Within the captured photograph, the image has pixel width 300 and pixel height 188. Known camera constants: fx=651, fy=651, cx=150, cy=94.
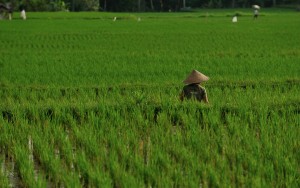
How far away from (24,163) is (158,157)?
1027mm

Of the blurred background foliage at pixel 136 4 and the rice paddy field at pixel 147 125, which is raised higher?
the rice paddy field at pixel 147 125

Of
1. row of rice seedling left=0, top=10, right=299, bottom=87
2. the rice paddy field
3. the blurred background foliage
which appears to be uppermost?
the rice paddy field

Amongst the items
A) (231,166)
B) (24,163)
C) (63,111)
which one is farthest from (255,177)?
(63,111)

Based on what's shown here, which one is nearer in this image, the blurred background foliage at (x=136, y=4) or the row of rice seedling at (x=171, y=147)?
the row of rice seedling at (x=171, y=147)

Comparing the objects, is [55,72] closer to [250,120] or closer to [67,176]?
[250,120]

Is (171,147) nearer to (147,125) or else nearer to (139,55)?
(147,125)

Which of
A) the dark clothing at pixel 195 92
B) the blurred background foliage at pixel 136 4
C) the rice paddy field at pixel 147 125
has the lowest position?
the blurred background foliage at pixel 136 4

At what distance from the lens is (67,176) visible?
4.59 meters

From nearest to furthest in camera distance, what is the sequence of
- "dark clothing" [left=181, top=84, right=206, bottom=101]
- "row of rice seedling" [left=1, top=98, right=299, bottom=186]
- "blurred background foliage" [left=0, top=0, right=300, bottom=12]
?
1. "row of rice seedling" [left=1, top=98, right=299, bottom=186]
2. "dark clothing" [left=181, top=84, right=206, bottom=101]
3. "blurred background foliage" [left=0, top=0, right=300, bottom=12]

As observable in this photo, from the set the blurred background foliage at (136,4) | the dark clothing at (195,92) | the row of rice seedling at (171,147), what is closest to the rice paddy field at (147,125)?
the row of rice seedling at (171,147)

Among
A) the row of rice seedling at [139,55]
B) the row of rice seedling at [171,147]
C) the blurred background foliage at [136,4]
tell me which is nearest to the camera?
the row of rice seedling at [171,147]

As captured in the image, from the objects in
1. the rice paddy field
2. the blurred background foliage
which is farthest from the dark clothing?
the blurred background foliage

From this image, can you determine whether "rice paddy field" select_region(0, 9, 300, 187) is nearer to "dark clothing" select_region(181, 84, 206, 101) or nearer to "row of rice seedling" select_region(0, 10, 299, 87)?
"row of rice seedling" select_region(0, 10, 299, 87)

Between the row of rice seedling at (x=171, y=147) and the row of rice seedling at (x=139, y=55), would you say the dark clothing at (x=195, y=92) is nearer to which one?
the row of rice seedling at (x=171, y=147)
